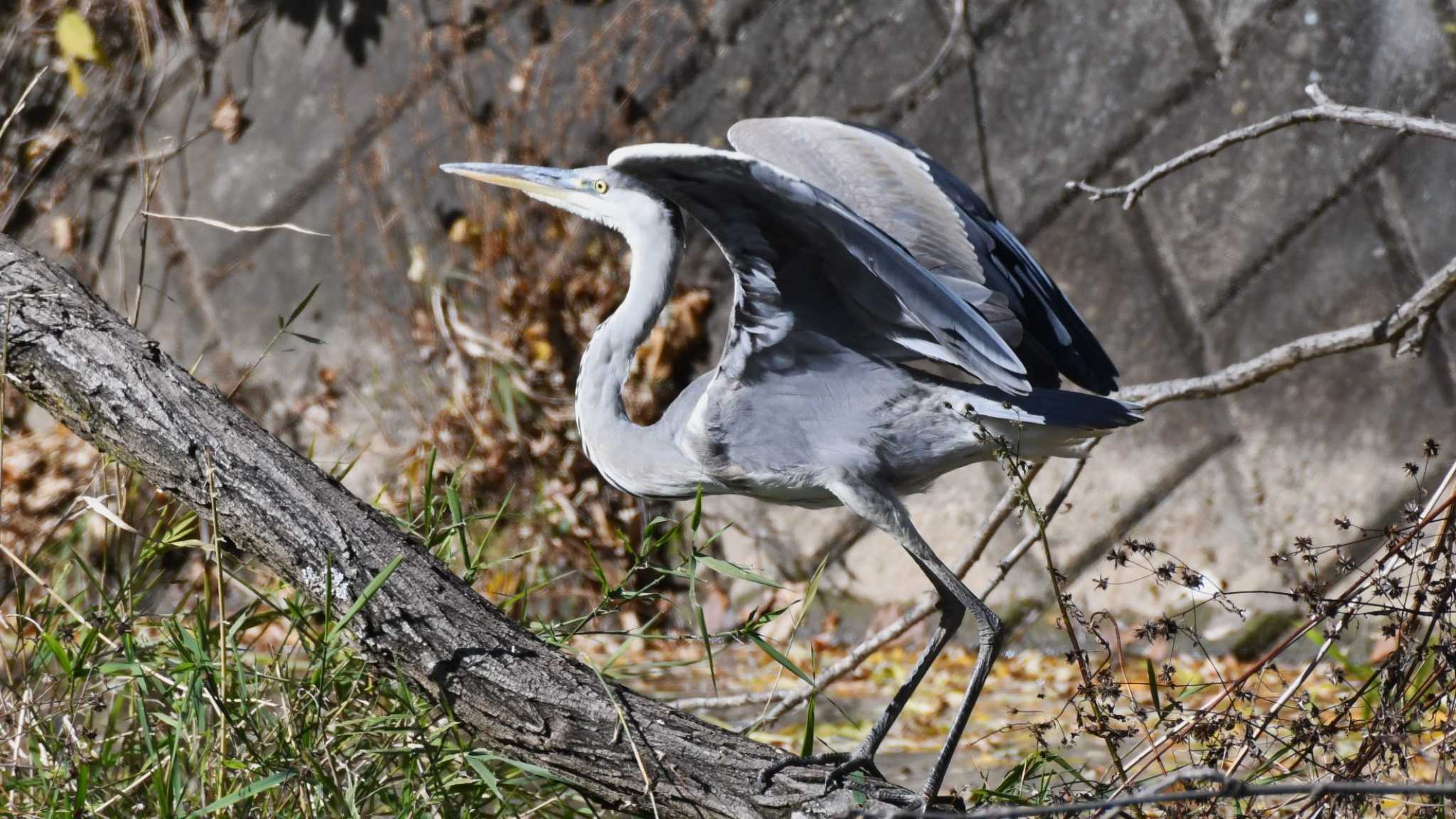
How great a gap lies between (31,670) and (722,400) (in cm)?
123

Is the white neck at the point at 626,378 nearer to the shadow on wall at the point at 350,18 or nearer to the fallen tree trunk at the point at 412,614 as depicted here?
the fallen tree trunk at the point at 412,614

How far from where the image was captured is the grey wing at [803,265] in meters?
1.92

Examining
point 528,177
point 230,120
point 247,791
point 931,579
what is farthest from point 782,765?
point 230,120

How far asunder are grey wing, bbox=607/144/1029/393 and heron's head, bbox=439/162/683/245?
348mm

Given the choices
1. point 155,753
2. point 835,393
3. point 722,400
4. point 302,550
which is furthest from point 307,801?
point 835,393

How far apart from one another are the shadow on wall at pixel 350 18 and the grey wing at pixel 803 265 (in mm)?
2994

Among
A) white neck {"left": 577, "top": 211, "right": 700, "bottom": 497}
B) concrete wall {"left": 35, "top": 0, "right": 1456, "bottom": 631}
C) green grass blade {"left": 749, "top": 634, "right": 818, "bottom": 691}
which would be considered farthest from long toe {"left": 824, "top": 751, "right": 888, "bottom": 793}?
concrete wall {"left": 35, "top": 0, "right": 1456, "bottom": 631}

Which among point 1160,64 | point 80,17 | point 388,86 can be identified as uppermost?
point 1160,64

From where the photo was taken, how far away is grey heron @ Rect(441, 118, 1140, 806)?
6.81 ft

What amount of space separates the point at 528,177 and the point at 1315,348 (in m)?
1.51

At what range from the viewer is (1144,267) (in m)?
3.88

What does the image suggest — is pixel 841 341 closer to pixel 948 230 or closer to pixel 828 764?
pixel 948 230

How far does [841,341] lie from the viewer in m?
2.32

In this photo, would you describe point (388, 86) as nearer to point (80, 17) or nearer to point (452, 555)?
point (80, 17)
